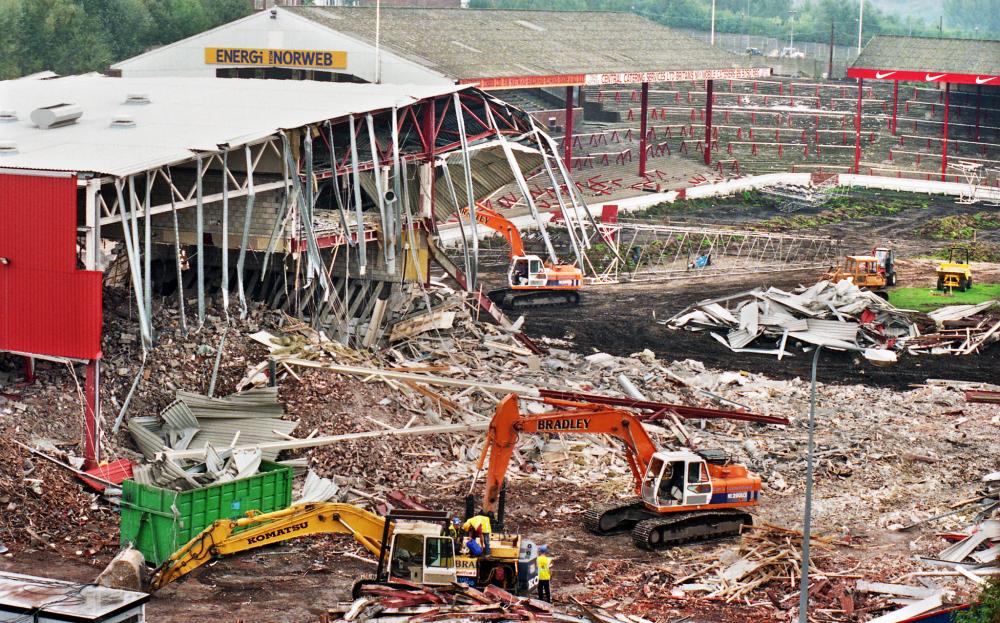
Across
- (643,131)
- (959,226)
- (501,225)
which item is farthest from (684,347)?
(643,131)

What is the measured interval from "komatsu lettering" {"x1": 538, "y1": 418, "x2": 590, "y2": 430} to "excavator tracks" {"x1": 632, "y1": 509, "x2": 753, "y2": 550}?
7.85 feet

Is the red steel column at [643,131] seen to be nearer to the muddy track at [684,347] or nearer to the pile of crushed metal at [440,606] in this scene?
the muddy track at [684,347]

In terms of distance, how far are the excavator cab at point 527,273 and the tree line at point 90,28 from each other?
147 feet

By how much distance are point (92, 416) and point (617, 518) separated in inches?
460

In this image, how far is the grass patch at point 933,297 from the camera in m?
56.6

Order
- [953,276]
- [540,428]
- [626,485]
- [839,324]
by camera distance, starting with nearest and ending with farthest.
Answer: [540,428]
[626,485]
[839,324]
[953,276]

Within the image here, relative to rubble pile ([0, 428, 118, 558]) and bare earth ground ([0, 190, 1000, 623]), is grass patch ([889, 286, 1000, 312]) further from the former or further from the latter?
rubble pile ([0, 428, 118, 558])

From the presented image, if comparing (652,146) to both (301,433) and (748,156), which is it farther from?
(301,433)

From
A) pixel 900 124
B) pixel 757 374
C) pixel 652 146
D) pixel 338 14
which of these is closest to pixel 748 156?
pixel 652 146

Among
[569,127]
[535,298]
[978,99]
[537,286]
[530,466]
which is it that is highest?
[978,99]

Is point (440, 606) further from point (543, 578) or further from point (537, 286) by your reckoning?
point (537, 286)

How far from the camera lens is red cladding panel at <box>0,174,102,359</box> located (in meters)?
33.3

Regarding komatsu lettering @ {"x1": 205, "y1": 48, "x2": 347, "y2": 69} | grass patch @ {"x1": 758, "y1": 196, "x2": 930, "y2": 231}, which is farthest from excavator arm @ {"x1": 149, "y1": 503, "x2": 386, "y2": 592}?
grass patch @ {"x1": 758, "y1": 196, "x2": 930, "y2": 231}

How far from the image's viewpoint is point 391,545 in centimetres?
2508
